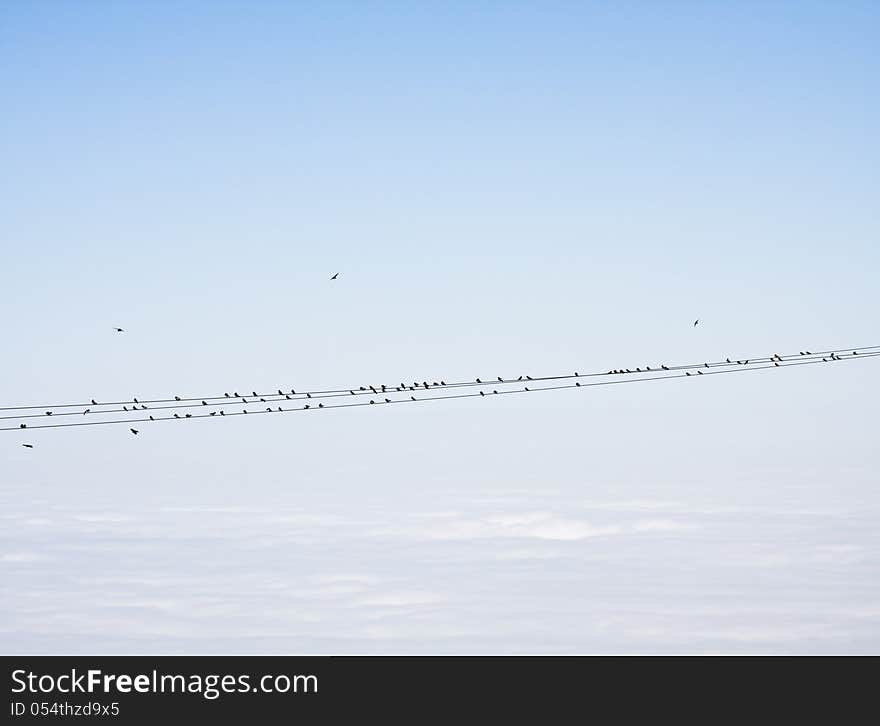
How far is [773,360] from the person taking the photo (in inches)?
3307
